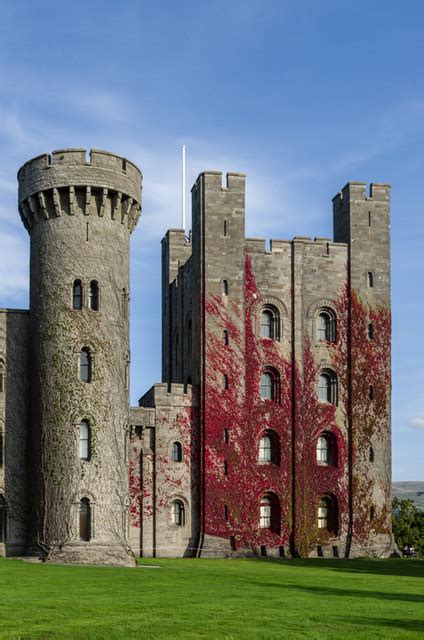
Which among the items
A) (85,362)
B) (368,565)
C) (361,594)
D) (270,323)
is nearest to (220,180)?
(270,323)

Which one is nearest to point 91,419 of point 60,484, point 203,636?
point 60,484

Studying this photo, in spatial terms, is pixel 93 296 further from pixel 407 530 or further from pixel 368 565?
pixel 407 530

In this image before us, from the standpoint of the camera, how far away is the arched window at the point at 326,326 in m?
63.8

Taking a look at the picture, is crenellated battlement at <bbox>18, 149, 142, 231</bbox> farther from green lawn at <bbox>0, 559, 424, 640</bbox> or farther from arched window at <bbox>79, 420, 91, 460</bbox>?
green lawn at <bbox>0, 559, 424, 640</bbox>

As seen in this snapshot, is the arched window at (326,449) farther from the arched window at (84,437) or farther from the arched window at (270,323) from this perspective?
the arched window at (84,437)

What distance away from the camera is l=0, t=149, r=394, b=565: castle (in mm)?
50906

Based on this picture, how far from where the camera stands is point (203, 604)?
2752cm

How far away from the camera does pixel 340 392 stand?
2485 inches

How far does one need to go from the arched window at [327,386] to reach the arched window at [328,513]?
6.02 m

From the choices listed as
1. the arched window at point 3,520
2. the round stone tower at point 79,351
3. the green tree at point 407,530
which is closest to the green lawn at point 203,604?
the round stone tower at point 79,351

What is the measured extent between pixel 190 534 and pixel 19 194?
847 inches

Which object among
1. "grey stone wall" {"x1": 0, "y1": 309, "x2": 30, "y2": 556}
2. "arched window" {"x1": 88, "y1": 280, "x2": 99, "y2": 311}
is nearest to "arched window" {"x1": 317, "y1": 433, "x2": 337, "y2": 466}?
"arched window" {"x1": 88, "y1": 280, "x2": 99, "y2": 311}

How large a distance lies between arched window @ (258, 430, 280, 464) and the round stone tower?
11.4m

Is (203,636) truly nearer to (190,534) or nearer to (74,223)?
(74,223)
